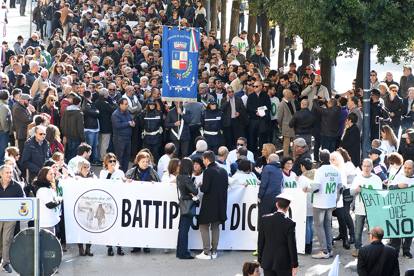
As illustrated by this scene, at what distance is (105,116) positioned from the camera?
25.2 meters

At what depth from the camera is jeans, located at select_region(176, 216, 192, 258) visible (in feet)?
62.0

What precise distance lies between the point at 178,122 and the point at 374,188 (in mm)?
6883

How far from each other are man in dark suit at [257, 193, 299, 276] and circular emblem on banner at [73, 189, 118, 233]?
3.89 meters

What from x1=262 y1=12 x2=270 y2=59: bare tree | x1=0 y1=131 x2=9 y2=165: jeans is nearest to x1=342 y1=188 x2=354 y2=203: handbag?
x1=0 y1=131 x2=9 y2=165: jeans

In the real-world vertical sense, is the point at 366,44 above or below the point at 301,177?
above

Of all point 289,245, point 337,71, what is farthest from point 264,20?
point 289,245

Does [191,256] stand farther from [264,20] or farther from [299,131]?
[264,20]

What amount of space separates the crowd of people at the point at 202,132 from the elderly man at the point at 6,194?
20mm

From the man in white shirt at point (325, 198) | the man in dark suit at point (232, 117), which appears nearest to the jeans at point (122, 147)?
the man in dark suit at point (232, 117)

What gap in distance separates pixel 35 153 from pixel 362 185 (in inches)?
214

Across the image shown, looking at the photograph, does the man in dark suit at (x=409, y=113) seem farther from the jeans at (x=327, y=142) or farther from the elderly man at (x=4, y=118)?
the elderly man at (x=4, y=118)

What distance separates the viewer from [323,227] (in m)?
19.1

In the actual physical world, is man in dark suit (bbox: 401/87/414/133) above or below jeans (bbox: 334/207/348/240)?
above

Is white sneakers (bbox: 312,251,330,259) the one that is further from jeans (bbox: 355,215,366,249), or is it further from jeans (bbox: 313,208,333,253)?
jeans (bbox: 355,215,366,249)
